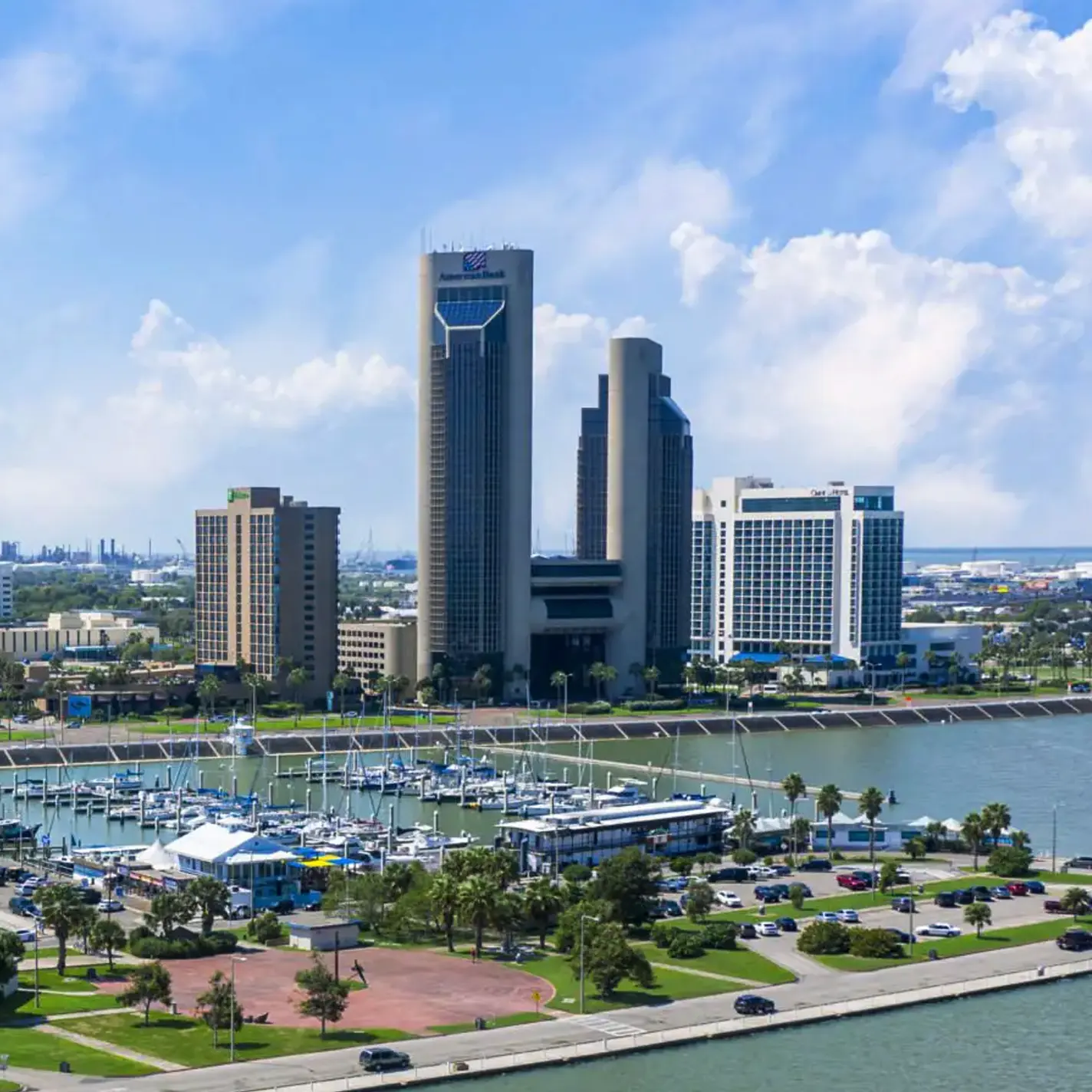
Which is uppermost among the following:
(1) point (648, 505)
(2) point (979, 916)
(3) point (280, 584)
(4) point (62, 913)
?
(1) point (648, 505)

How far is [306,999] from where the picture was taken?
1617 inches

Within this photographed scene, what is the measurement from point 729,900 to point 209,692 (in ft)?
198

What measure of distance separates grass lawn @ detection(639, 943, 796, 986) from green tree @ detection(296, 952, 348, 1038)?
29.2ft

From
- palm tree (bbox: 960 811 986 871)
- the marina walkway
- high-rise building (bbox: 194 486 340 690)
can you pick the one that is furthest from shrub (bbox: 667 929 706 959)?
high-rise building (bbox: 194 486 340 690)

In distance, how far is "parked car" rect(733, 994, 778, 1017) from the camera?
137 feet

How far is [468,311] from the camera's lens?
383 feet

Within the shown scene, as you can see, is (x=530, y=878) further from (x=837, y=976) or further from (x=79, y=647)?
(x=79, y=647)

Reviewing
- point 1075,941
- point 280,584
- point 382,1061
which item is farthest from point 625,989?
point 280,584

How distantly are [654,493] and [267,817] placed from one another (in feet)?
199

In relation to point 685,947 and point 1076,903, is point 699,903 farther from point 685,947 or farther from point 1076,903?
point 1076,903

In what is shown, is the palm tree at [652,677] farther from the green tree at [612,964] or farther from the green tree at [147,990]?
the green tree at [147,990]

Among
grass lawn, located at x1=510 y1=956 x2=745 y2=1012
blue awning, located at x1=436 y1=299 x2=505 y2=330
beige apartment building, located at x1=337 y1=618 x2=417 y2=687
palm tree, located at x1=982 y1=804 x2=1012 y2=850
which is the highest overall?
blue awning, located at x1=436 y1=299 x2=505 y2=330

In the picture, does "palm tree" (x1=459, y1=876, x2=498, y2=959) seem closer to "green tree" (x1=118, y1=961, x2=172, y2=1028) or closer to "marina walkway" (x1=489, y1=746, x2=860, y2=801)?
"green tree" (x1=118, y1=961, x2=172, y2=1028)

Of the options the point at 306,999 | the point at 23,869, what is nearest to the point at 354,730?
the point at 23,869
